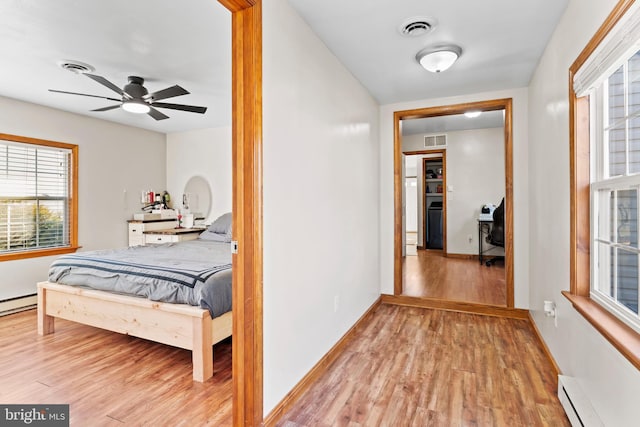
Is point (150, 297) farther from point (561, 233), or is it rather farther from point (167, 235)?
point (561, 233)

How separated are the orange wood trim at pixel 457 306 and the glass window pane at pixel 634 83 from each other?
246cm

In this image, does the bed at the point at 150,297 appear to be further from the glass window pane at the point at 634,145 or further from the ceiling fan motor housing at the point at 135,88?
the glass window pane at the point at 634,145

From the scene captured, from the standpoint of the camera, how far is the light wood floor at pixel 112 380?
1.83 meters

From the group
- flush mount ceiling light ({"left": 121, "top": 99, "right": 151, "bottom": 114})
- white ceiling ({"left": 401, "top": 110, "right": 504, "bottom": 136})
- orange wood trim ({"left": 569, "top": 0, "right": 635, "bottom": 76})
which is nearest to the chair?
white ceiling ({"left": 401, "top": 110, "right": 504, "bottom": 136})

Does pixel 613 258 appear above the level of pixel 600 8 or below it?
below

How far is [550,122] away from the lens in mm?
2307

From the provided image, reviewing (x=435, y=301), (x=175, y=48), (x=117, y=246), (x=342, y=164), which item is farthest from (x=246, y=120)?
(x=117, y=246)

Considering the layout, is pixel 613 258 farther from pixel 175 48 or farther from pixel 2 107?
pixel 2 107

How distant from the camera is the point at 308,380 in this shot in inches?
81.0

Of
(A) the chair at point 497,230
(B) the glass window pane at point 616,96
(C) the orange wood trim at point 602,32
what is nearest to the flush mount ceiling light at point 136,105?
(C) the orange wood trim at point 602,32

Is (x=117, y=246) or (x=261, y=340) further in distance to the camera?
(x=117, y=246)

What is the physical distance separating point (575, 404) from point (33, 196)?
539 cm

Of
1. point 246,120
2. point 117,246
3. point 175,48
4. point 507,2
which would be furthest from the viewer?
point 117,246

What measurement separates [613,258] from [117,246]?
214 inches
